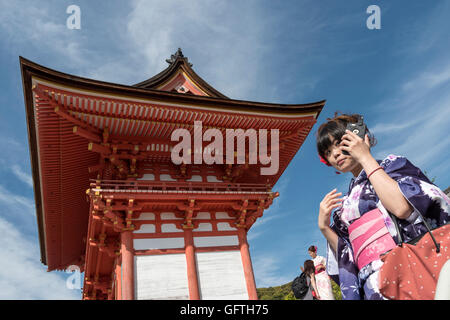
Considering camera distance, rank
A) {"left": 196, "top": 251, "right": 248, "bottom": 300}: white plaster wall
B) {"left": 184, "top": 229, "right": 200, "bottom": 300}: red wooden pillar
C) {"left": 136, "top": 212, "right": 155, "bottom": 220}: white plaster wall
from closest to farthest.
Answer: {"left": 184, "top": 229, "right": 200, "bottom": 300}: red wooden pillar
{"left": 196, "top": 251, "right": 248, "bottom": 300}: white plaster wall
{"left": 136, "top": 212, "right": 155, "bottom": 220}: white plaster wall

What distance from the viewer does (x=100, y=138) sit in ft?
31.9

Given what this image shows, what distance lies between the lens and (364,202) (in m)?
2.38

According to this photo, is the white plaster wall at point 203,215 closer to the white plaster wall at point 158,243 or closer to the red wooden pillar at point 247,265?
the white plaster wall at point 158,243

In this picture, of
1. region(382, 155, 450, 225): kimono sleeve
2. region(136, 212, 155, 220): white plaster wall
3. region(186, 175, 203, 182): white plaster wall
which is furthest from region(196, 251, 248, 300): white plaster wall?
region(382, 155, 450, 225): kimono sleeve

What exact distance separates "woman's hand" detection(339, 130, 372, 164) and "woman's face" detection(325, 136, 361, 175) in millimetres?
229

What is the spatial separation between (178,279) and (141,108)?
4933 millimetres

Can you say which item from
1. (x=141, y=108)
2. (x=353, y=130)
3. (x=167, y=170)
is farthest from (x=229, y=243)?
(x=353, y=130)

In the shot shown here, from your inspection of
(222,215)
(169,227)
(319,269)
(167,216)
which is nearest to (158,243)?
(169,227)

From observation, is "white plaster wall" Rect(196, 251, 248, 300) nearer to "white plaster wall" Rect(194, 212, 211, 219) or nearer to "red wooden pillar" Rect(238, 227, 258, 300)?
"red wooden pillar" Rect(238, 227, 258, 300)

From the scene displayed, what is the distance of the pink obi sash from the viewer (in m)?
2.15

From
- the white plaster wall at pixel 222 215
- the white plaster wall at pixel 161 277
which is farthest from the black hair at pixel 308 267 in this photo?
the white plaster wall at pixel 222 215

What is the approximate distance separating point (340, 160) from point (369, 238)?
1.99 feet

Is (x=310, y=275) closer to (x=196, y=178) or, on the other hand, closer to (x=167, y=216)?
(x=167, y=216)

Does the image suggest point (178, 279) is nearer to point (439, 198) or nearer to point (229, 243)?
point (229, 243)
